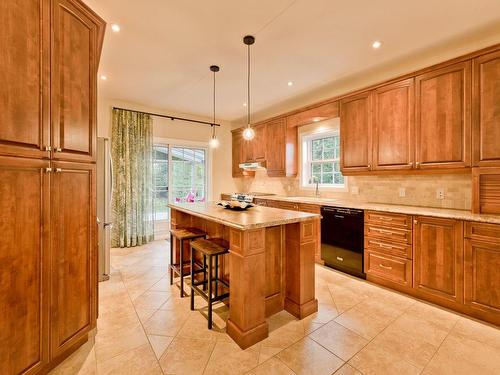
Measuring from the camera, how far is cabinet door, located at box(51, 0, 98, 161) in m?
1.51

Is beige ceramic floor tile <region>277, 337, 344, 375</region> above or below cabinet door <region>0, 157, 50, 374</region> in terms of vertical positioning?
below

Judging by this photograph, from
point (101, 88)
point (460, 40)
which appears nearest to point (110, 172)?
point (101, 88)

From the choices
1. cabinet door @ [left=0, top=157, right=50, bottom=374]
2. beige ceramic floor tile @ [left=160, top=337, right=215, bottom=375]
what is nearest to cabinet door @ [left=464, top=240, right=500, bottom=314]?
beige ceramic floor tile @ [left=160, top=337, right=215, bottom=375]

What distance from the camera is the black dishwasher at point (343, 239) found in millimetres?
3139

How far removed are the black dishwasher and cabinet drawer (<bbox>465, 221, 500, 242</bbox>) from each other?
1037 millimetres

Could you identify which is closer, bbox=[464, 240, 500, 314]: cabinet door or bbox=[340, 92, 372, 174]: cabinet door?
bbox=[464, 240, 500, 314]: cabinet door

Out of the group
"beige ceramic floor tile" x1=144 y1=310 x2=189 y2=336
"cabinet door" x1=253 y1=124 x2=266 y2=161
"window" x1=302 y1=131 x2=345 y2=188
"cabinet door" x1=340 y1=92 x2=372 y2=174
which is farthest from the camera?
"cabinet door" x1=253 y1=124 x2=266 y2=161

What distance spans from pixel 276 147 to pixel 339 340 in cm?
363

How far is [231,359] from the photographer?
1721 mm

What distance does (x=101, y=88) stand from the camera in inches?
160

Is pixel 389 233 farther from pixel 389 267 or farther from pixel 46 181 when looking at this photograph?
pixel 46 181

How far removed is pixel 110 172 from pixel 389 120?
3.75 meters

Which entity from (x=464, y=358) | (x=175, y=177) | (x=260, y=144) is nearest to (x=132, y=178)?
(x=175, y=177)

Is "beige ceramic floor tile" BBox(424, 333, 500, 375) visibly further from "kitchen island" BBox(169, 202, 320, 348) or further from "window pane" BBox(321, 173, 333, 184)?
"window pane" BBox(321, 173, 333, 184)
